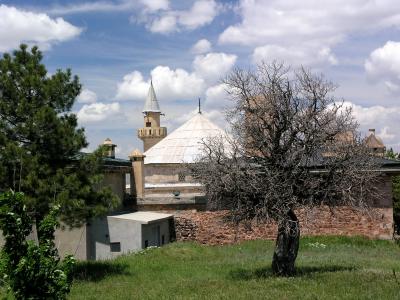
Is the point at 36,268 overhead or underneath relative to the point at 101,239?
overhead

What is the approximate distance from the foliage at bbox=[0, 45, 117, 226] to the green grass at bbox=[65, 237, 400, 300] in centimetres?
267

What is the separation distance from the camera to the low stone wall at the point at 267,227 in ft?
89.6

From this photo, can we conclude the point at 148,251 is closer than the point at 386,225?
Yes

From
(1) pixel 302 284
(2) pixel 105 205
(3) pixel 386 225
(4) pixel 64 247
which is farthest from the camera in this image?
(3) pixel 386 225

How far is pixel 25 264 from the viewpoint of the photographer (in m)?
7.13

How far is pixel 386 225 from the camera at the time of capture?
2719 centimetres

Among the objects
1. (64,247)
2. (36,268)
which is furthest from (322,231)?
(36,268)

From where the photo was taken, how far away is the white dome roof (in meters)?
37.3

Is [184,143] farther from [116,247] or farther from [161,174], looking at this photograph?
[116,247]

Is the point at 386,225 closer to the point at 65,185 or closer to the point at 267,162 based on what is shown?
the point at 267,162

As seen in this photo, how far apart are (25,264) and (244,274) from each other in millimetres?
11038

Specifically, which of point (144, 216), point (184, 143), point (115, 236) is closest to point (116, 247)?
point (115, 236)

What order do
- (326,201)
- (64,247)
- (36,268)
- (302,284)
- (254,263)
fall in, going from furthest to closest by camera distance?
A: (64,247)
(254,263)
(326,201)
(302,284)
(36,268)

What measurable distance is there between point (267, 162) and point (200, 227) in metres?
13.2
